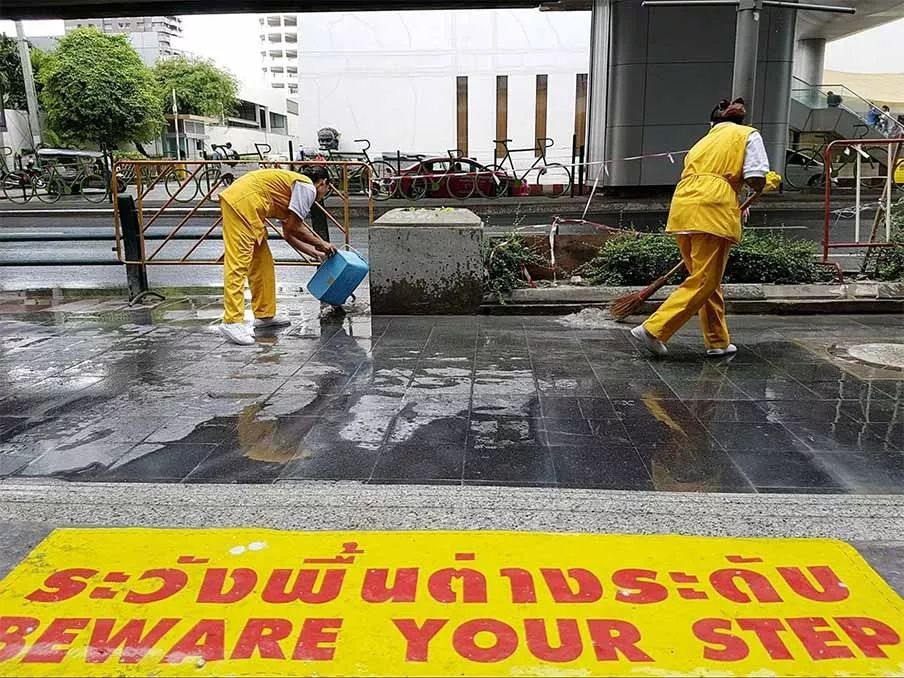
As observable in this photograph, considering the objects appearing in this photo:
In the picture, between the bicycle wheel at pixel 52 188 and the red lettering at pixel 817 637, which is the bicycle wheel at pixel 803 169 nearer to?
the bicycle wheel at pixel 52 188

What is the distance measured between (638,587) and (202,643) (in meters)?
1.39

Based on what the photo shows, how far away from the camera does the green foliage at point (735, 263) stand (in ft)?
23.5

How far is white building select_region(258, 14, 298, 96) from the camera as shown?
11188 cm

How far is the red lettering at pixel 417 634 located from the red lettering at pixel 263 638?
1.12 ft

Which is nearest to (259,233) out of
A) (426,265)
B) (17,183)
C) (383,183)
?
(426,265)

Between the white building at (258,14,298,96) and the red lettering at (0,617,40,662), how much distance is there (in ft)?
385

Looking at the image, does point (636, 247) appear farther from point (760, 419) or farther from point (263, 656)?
point (263, 656)

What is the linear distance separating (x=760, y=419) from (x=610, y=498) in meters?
1.52

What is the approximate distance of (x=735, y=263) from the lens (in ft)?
23.6

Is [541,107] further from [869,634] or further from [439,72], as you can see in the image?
[869,634]

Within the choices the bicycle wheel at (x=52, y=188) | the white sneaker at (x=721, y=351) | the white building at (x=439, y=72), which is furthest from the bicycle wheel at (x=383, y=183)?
the white sneaker at (x=721, y=351)

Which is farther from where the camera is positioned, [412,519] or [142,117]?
[142,117]

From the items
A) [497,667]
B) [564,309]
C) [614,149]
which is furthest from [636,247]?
[614,149]

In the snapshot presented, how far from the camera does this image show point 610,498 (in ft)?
10.1
